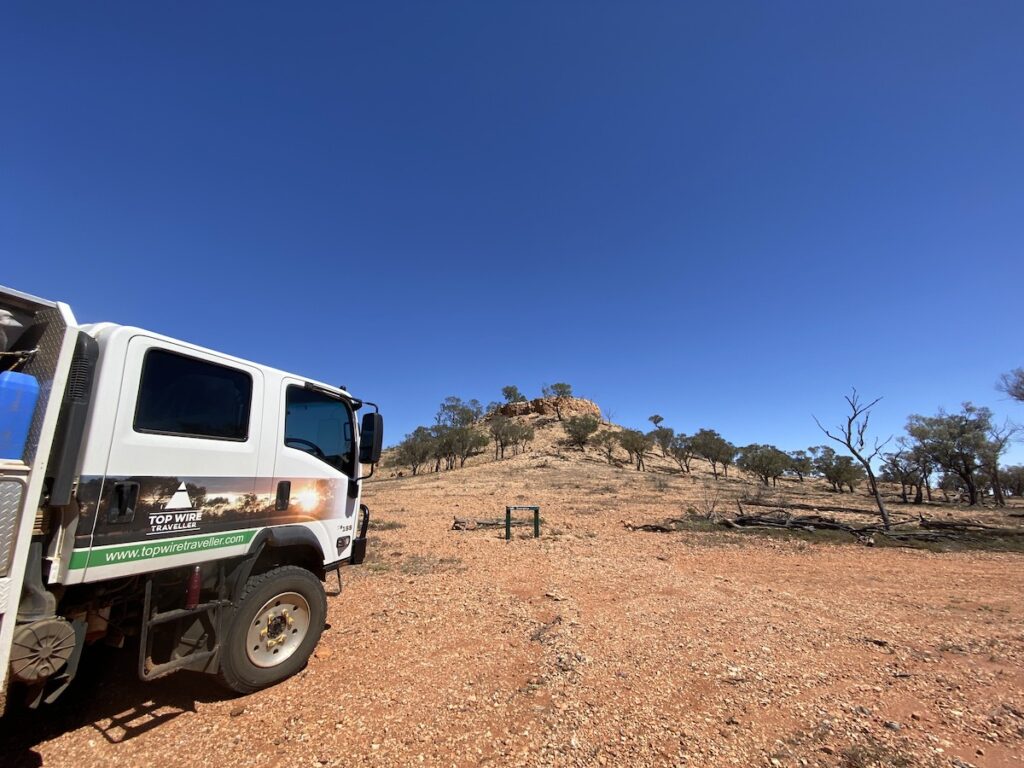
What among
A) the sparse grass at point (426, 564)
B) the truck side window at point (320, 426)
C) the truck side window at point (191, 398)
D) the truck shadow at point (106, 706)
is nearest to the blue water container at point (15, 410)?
the truck side window at point (191, 398)

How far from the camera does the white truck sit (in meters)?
2.86

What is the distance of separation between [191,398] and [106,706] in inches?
113

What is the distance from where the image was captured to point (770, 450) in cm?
5359

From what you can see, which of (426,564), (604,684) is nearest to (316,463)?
(604,684)

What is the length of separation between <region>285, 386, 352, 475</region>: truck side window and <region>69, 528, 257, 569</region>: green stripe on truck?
1017mm

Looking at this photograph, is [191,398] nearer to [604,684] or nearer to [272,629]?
[272,629]

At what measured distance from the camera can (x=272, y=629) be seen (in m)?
4.49

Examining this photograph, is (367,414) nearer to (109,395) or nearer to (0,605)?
(109,395)

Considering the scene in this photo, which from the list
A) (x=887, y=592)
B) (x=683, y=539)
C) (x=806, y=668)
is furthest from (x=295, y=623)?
(x=683, y=539)

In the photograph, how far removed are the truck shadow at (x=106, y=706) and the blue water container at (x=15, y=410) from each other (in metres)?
1.84

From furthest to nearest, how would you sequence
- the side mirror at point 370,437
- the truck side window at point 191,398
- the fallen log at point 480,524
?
the fallen log at point 480,524
the side mirror at point 370,437
the truck side window at point 191,398

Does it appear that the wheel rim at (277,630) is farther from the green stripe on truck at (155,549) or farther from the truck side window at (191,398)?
the truck side window at (191,398)

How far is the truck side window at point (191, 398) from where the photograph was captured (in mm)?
3588

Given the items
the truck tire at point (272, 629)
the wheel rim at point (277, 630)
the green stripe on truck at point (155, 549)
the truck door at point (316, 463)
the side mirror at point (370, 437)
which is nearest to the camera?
the green stripe on truck at point (155, 549)
